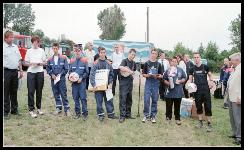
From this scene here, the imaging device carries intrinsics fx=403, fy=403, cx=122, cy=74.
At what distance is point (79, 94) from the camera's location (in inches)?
415

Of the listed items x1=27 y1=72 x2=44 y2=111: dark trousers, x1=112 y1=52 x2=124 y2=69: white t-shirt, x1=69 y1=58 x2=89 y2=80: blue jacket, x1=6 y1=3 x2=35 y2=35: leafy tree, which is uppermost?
x1=6 y1=3 x2=35 y2=35: leafy tree

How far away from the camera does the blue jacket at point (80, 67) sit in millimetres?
10430

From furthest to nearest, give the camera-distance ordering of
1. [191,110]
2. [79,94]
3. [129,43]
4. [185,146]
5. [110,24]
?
[110,24] < [129,43] < [191,110] < [79,94] < [185,146]

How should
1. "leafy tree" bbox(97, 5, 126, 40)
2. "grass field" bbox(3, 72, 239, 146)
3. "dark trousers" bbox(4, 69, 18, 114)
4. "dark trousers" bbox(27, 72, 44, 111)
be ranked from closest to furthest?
"grass field" bbox(3, 72, 239, 146), "dark trousers" bbox(4, 69, 18, 114), "dark trousers" bbox(27, 72, 44, 111), "leafy tree" bbox(97, 5, 126, 40)

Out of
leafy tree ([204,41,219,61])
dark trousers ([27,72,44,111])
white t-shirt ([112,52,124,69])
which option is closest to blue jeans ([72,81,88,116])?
dark trousers ([27,72,44,111])

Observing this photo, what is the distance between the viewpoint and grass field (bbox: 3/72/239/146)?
8.04 meters

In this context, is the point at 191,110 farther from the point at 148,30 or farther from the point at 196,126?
the point at 148,30

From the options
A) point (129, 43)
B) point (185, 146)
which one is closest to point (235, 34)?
point (129, 43)

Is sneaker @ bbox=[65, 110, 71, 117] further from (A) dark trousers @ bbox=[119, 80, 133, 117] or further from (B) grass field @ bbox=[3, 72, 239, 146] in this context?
(A) dark trousers @ bbox=[119, 80, 133, 117]

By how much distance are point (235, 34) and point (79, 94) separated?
52.7 m

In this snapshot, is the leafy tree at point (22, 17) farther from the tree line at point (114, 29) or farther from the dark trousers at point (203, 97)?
the dark trousers at point (203, 97)

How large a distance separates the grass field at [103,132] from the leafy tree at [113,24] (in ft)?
198

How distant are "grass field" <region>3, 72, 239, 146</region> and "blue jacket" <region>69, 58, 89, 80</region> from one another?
116 centimetres

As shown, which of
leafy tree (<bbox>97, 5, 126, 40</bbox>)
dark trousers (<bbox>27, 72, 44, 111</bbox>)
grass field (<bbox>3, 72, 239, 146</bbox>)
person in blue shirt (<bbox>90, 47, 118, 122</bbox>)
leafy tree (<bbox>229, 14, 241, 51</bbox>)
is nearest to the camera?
grass field (<bbox>3, 72, 239, 146</bbox>)
